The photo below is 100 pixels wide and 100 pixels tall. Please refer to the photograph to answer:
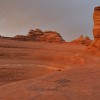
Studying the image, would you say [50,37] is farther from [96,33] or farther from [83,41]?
[96,33]

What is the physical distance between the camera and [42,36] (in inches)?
2359

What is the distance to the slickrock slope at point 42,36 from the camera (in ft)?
192

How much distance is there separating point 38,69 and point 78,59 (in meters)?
3.22

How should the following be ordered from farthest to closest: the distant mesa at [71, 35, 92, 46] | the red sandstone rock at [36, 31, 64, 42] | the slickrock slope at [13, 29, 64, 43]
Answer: the red sandstone rock at [36, 31, 64, 42] < the slickrock slope at [13, 29, 64, 43] < the distant mesa at [71, 35, 92, 46]

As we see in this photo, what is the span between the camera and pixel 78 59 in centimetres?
2434

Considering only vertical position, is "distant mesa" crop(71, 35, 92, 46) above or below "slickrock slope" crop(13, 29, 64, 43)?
below

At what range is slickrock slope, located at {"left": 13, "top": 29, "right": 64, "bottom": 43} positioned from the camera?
58.6 metres

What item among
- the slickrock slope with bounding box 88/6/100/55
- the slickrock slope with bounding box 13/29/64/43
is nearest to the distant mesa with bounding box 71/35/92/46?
the slickrock slope with bounding box 13/29/64/43

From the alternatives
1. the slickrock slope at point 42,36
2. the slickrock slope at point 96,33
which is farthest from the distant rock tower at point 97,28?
the slickrock slope at point 42,36

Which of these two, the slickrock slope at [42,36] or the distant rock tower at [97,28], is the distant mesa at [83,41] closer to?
the slickrock slope at [42,36]

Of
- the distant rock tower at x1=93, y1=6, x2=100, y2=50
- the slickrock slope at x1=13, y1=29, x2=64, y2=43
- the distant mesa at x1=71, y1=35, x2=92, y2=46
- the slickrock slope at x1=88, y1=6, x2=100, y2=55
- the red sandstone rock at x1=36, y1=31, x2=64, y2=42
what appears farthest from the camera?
the red sandstone rock at x1=36, y1=31, x2=64, y2=42

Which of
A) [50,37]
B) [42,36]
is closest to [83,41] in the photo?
[50,37]

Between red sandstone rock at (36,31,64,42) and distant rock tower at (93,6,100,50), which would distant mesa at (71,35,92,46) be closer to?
red sandstone rock at (36,31,64,42)

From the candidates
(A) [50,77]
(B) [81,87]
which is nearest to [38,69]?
(A) [50,77]
